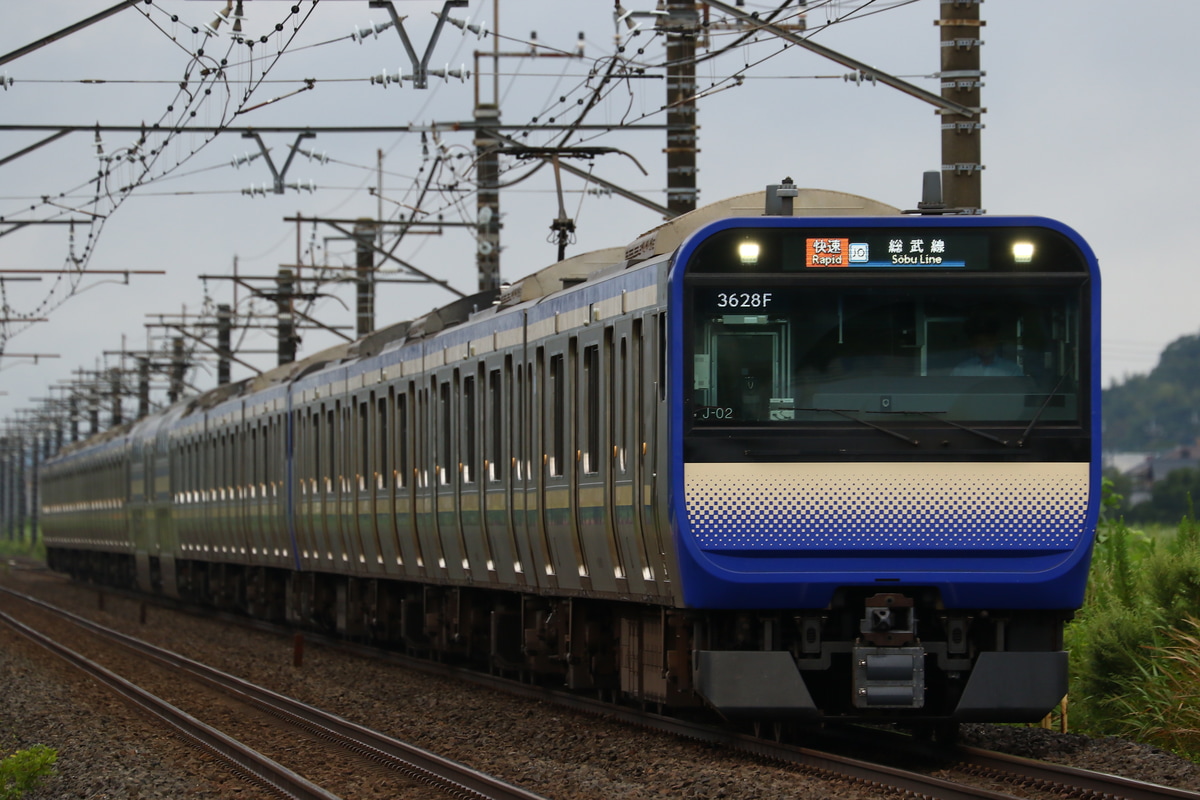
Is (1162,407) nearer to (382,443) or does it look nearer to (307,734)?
(382,443)

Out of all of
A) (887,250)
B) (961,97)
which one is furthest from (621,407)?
(961,97)

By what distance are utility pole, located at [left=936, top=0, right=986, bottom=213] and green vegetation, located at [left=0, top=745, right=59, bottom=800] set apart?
22.4 ft

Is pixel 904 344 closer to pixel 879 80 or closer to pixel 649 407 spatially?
pixel 649 407

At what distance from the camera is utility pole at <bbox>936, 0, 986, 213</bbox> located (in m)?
14.2

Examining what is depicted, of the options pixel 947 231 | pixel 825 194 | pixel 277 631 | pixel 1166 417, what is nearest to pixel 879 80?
pixel 825 194

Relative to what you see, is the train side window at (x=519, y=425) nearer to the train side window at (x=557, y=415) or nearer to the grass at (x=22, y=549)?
the train side window at (x=557, y=415)

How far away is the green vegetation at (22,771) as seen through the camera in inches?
436

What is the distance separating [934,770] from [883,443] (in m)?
1.76

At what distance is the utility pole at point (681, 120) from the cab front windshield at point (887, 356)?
7.43 metres

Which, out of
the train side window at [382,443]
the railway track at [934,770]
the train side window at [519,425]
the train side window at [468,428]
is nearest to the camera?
the railway track at [934,770]

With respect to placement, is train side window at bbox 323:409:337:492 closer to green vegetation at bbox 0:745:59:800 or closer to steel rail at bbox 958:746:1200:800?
green vegetation at bbox 0:745:59:800

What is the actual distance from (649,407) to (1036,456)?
2.22 m

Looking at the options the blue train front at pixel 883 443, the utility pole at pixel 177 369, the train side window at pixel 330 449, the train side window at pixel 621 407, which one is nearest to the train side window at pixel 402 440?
the train side window at pixel 330 449

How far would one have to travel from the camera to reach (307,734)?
15.1m
